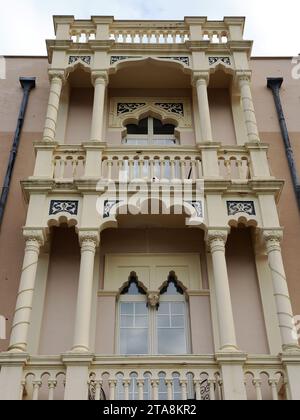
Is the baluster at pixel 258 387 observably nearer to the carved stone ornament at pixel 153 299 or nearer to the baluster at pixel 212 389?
the baluster at pixel 212 389

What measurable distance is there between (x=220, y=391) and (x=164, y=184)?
14.6 feet

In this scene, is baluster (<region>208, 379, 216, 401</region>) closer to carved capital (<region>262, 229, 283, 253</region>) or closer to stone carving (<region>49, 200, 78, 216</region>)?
carved capital (<region>262, 229, 283, 253</region>)

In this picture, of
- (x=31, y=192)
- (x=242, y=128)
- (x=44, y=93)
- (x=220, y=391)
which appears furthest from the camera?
(x=44, y=93)

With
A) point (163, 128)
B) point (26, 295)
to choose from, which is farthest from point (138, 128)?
point (26, 295)

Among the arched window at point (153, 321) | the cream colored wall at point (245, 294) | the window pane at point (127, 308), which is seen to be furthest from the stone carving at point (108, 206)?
the cream colored wall at point (245, 294)

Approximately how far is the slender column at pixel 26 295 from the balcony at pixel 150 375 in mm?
441

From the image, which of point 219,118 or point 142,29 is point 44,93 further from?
point 219,118

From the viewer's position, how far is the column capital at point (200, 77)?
560 inches

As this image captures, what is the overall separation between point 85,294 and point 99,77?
6.04 m

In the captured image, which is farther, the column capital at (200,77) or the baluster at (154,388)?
the column capital at (200,77)

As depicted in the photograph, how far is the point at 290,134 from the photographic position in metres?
15.2

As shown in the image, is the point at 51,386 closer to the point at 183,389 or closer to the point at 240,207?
the point at 183,389

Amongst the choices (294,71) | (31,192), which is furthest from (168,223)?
(294,71)

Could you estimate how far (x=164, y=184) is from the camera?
39.9 feet
